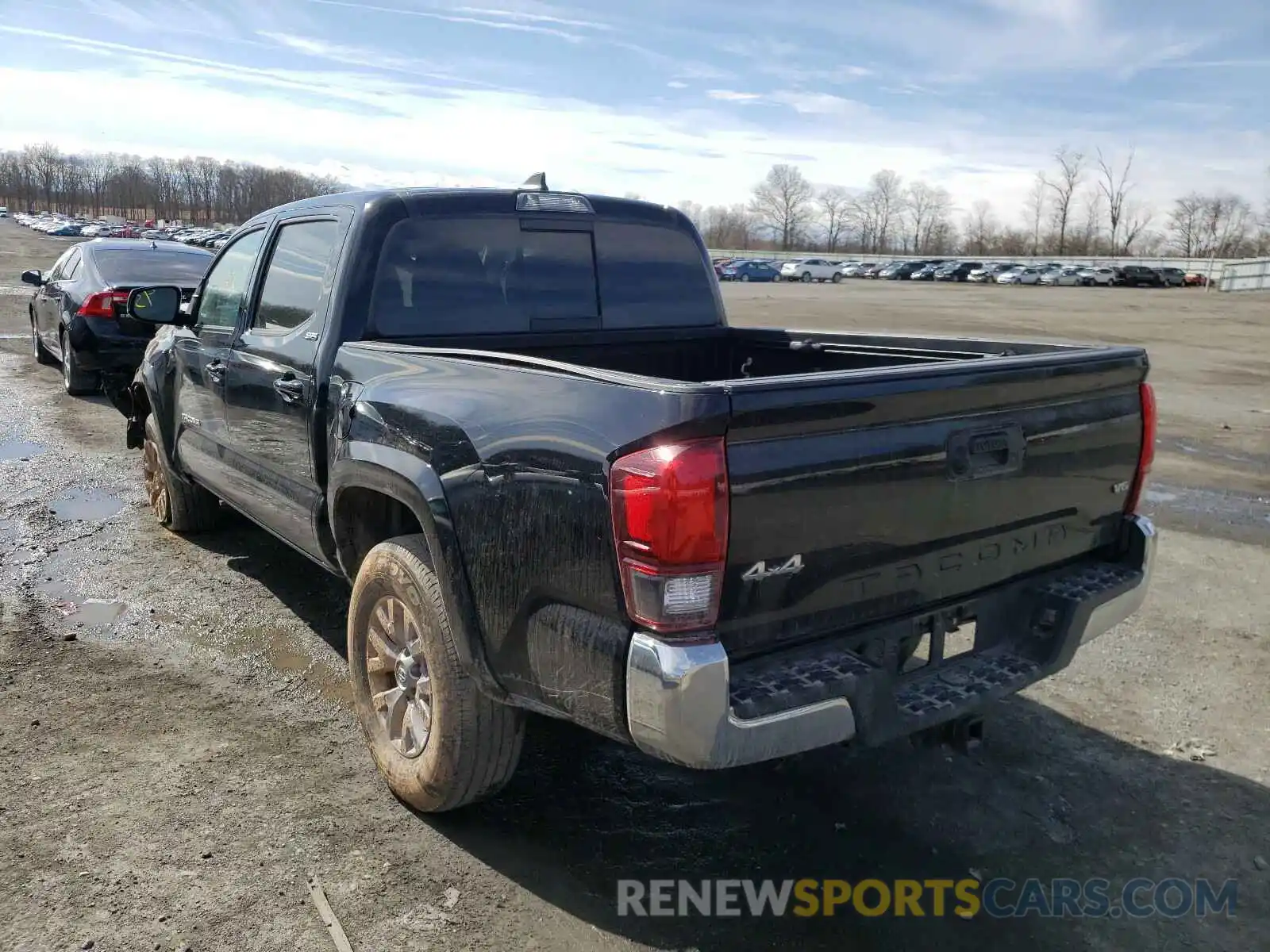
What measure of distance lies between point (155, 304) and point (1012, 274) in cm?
7793

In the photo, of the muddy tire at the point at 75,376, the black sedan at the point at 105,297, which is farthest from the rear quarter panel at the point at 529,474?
the muddy tire at the point at 75,376

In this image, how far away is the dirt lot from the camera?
2854 millimetres

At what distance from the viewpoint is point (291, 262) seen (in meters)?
4.36

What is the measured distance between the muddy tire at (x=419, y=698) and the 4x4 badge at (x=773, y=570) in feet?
3.31

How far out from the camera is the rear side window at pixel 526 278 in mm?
3893

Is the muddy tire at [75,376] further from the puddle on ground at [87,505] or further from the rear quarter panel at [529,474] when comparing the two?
the rear quarter panel at [529,474]

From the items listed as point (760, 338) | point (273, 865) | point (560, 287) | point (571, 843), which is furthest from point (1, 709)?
point (760, 338)

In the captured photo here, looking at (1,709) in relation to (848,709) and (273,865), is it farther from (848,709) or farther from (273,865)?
(848,709)

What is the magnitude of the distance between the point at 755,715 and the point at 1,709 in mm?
3250

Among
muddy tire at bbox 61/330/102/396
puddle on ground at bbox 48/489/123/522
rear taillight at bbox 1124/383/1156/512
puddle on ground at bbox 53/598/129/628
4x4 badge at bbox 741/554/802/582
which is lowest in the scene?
puddle on ground at bbox 53/598/129/628

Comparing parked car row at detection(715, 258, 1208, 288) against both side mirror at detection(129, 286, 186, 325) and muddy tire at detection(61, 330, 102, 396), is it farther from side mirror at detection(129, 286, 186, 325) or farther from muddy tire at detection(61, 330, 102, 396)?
side mirror at detection(129, 286, 186, 325)

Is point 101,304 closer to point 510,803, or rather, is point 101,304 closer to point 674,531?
point 510,803

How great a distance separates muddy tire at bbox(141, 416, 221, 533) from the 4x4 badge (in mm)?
4647

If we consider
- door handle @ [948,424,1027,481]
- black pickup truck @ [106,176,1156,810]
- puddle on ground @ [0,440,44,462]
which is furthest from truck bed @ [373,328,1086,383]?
puddle on ground @ [0,440,44,462]
